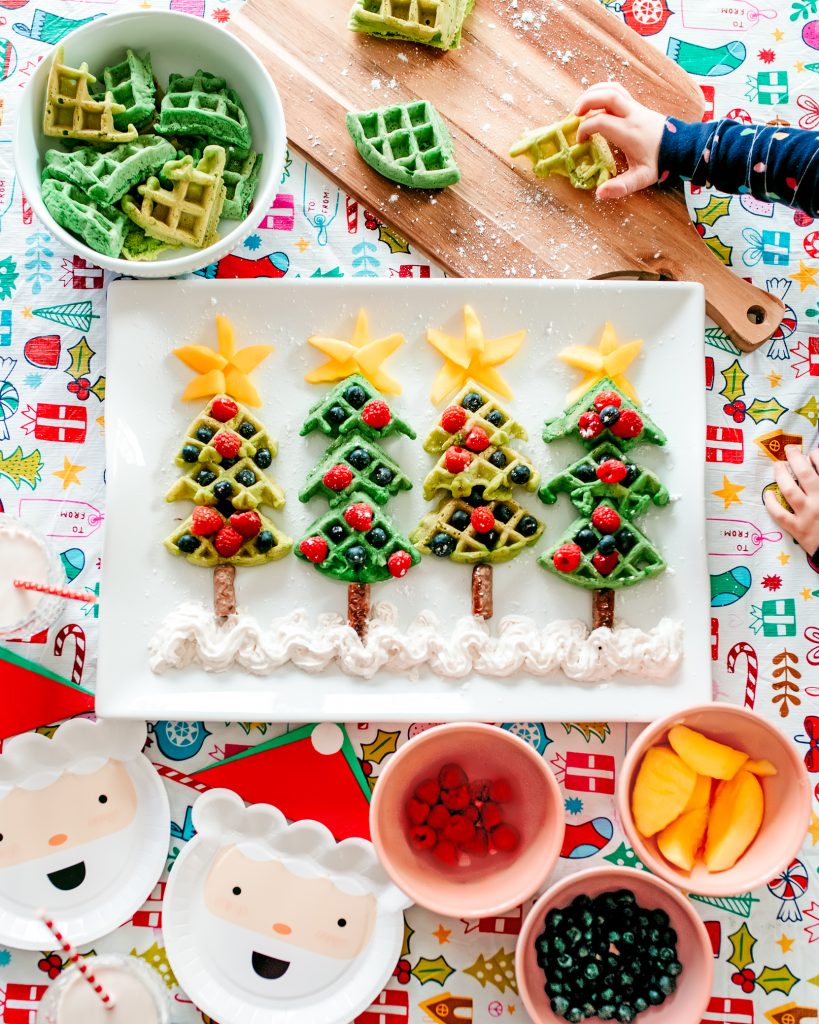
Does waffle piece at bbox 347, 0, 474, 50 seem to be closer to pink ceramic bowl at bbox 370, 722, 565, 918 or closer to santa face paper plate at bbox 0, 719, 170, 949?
pink ceramic bowl at bbox 370, 722, 565, 918

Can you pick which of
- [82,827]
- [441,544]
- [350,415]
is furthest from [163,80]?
[82,827]

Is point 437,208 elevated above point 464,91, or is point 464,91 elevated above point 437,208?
point 464,91

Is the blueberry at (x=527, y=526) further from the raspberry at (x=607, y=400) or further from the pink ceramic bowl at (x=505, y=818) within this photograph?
the pink ceramic bowl at (x=505, y=818)

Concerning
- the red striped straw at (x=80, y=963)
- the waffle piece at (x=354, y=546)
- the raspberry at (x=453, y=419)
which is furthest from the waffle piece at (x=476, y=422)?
the red striped straw at (x=80, y=963)

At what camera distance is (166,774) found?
2.14 metres

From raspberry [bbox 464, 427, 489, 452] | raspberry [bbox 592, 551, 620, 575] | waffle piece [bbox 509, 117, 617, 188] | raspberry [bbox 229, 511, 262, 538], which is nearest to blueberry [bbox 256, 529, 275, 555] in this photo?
raspberry [bbox 229, 511, 262, 538]

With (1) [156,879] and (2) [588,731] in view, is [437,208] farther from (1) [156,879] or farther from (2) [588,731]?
(1) [156,879]

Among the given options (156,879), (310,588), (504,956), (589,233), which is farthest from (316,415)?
(504,956)

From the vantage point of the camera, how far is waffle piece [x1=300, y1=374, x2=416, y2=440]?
6.83ft

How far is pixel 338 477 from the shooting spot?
2.04 metres

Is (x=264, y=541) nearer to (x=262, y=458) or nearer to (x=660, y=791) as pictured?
(x=262, y=458)

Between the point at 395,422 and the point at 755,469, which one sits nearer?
the point at 395,422

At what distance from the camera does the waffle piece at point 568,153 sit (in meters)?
2.14

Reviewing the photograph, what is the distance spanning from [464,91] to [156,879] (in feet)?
6.36
